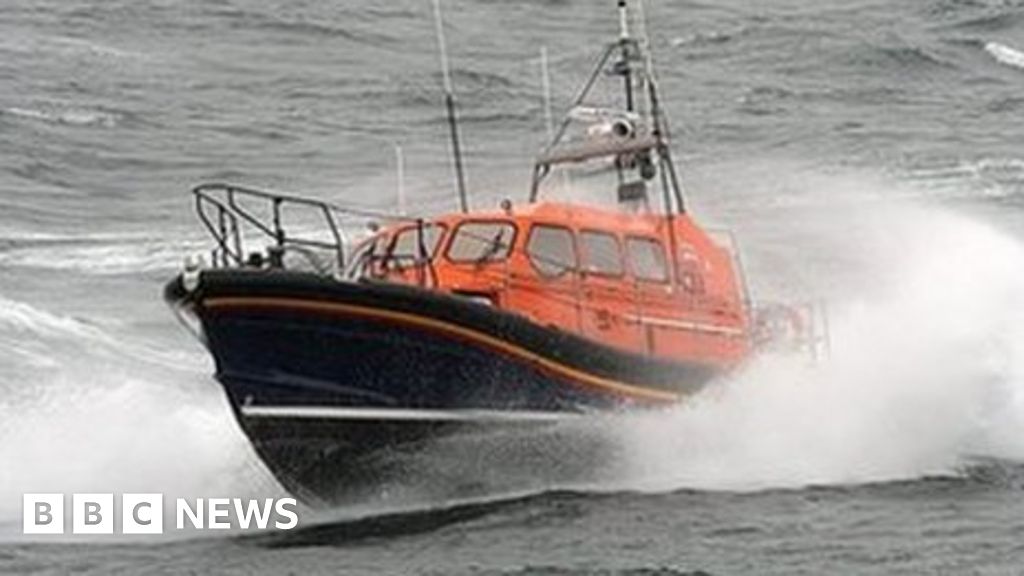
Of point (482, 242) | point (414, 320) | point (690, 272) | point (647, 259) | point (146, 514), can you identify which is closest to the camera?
point (414, 320)

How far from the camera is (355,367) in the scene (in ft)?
47.8

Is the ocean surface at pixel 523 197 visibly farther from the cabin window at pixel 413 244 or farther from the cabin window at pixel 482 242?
the cabin window at pixel 413 244

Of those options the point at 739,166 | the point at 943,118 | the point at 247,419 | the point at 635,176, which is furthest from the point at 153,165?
the point at 247,419

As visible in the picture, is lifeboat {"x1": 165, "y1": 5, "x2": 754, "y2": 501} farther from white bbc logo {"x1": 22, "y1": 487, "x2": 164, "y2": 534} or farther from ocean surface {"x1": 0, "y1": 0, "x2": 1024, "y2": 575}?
white bbc logo {"x1": 22, "y1": 487, "x2": 164, "y2": 534}

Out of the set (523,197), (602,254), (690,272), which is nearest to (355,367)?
(602,254)

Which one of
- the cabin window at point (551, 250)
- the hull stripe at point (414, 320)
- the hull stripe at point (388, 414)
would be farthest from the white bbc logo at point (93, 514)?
the cabin window at point (551, 250)

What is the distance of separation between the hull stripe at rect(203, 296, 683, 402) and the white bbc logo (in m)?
1.62

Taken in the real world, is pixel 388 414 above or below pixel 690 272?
below

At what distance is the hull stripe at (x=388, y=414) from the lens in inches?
573

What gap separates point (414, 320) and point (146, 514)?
2175 millimetres

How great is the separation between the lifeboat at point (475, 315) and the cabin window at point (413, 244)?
0.05 feet

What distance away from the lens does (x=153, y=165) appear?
3341 cm

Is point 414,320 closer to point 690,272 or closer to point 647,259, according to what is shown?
point 647,259

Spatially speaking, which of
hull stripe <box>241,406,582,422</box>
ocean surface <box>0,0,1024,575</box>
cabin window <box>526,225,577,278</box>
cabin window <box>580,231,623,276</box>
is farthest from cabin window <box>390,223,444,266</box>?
ocean surface <box>0,0,1024,575</box>
